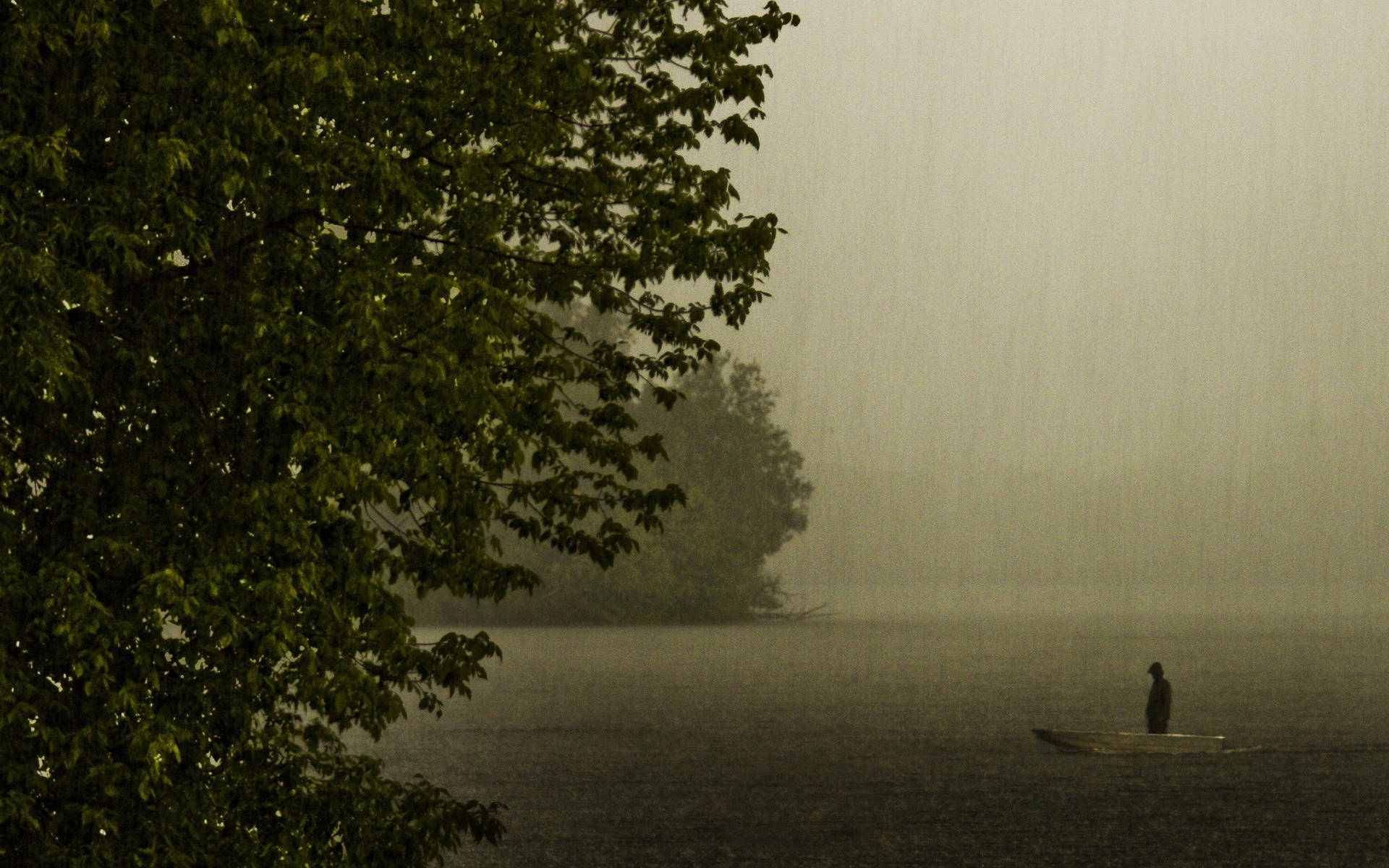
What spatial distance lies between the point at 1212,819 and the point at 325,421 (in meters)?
29.7

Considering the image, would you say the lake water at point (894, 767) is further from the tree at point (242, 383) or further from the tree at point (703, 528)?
the tree at point (703, 528)

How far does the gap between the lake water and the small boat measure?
50cm

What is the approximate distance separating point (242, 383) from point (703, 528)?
129 m

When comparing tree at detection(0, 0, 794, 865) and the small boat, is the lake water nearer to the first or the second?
the small boat

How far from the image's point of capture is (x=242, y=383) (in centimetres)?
1092

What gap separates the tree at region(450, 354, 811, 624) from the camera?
132 metres

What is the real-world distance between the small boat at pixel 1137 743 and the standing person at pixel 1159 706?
335 millimetres

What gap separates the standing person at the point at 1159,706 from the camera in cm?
4506

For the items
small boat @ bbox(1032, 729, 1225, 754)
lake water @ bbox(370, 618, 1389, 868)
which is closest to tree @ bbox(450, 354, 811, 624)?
lake water @ bbox(370, 618, 1389, 868)

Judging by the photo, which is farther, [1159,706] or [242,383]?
[1159,706]

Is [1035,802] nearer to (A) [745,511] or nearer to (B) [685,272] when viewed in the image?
(B) [685,272]

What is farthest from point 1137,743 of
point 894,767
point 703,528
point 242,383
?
point 703,528

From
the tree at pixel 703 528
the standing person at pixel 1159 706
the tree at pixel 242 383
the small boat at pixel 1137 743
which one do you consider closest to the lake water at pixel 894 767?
the small boat at pixel 1137 743

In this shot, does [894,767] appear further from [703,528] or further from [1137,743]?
[703,528]
